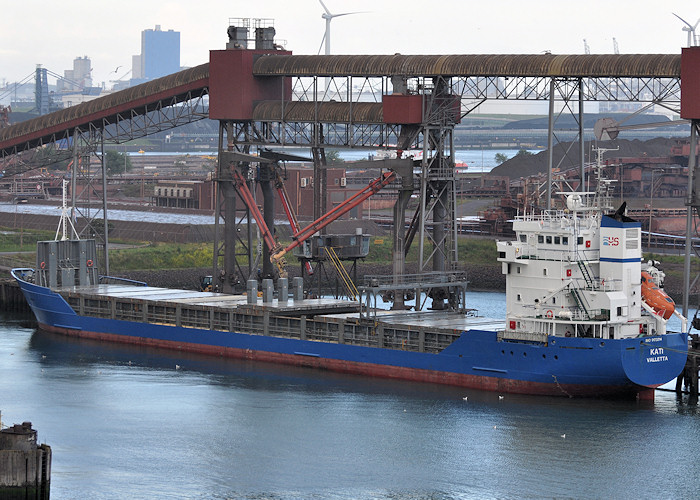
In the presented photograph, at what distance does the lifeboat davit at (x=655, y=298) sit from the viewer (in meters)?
53.1

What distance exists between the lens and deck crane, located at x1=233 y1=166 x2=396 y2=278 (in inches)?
2611

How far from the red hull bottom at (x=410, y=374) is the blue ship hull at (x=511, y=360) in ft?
0.13

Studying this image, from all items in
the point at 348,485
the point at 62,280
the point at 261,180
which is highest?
the point at 261,180

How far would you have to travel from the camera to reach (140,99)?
3009 inches

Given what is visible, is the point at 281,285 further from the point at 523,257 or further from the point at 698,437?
the point at 698,437

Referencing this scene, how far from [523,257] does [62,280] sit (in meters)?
31.0

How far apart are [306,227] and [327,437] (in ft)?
79.2

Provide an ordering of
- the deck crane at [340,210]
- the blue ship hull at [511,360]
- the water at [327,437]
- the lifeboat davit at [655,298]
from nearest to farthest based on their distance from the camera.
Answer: the water at [327,437] < the blue ship hull at [511,360] < the lifeboat davit at [655,298] < the deck crane at [340,210]

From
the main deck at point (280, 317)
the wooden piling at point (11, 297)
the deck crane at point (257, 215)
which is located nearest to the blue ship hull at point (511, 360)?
the main deck at point (280, 317)

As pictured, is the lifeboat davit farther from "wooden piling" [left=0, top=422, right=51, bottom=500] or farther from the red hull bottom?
"wooden piling" [left=0, top=422, right=51, bottom=500]

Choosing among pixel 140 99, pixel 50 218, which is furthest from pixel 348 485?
pixel 50 218

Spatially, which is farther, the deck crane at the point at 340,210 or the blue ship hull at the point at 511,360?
the deck crane at the point at 340,210

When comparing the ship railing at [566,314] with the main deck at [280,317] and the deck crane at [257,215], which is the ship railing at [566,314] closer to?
the main deck at [280,317]

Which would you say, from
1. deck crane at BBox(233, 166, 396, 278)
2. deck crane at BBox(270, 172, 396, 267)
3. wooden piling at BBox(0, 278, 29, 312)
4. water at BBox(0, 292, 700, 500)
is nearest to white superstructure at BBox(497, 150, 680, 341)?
water at BBox(0, 292, 700, 500)
